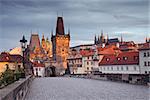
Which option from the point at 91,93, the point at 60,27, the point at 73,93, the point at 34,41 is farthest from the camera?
the point at 34,41

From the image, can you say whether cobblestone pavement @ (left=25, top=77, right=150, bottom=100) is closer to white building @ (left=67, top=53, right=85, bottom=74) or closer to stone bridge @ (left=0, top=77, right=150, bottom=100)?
stone bridge @ (left=0, top=77, right=150, bottom=100)

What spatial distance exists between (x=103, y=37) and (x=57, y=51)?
141ft

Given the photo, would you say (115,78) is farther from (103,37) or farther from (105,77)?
(103,37)

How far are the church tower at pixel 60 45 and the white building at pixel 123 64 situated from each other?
4710cm

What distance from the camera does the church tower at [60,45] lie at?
380ft

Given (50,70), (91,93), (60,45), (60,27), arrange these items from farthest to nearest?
(60,27)
(60,45)
(50,70)
(91,93)

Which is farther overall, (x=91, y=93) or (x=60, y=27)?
(x=60, y=27)

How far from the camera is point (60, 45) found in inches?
4774

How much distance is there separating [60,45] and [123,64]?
65998mm

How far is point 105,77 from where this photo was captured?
182 feet

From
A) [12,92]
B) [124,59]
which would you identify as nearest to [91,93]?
[12,92]

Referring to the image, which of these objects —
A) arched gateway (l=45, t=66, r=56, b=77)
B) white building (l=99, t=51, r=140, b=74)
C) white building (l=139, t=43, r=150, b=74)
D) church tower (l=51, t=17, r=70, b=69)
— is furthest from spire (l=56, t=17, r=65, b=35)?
white building (l=139, t=43, r=150, b=74)

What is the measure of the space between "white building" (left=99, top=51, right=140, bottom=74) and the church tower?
4710 cm

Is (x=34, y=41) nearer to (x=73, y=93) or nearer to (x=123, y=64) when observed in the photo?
(x=123, y=64)
